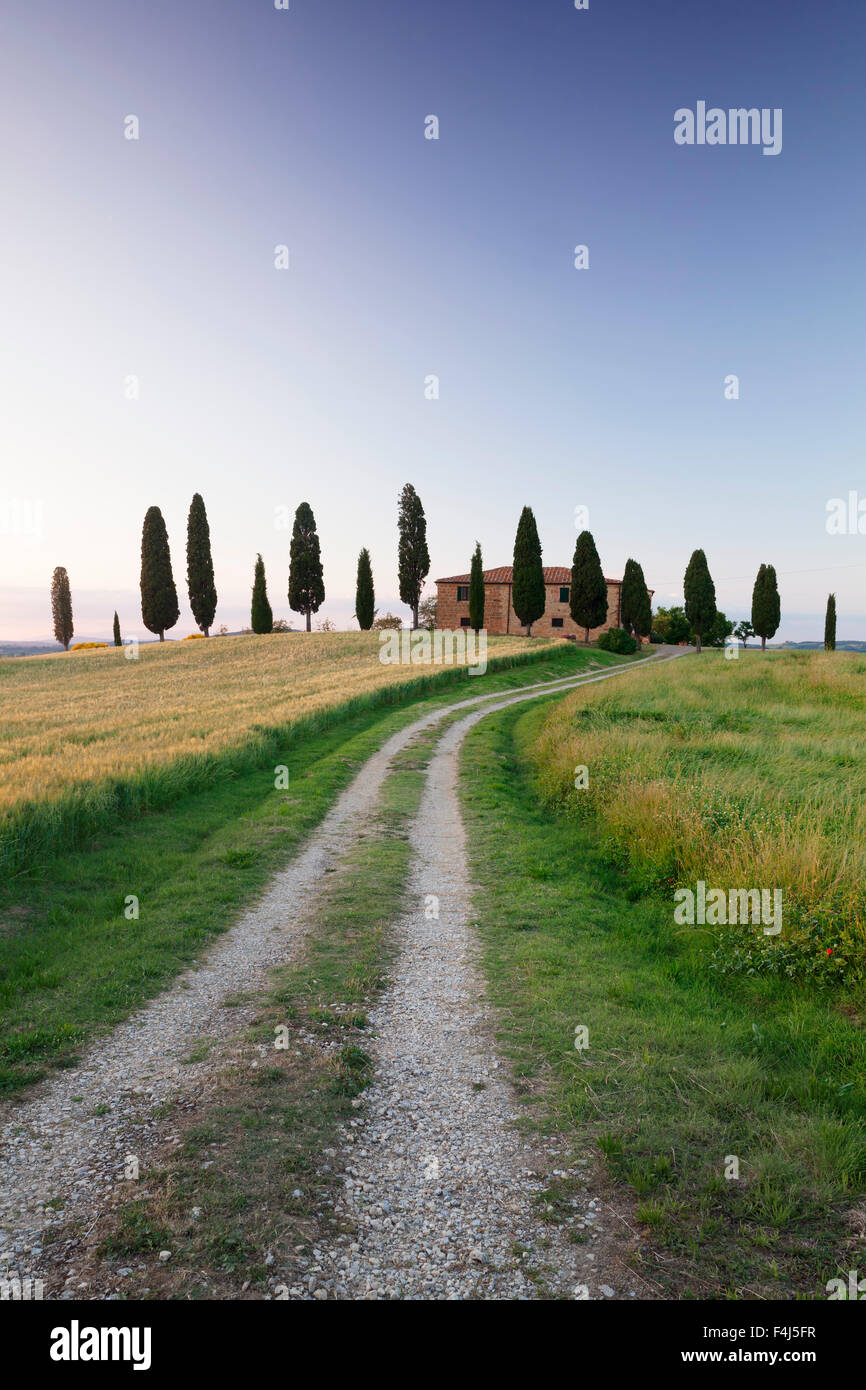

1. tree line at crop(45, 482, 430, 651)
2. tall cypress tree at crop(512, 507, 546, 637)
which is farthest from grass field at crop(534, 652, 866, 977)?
tree line at crop(45, 482, 430, 651)

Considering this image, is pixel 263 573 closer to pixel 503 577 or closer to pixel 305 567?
pixel 305 567

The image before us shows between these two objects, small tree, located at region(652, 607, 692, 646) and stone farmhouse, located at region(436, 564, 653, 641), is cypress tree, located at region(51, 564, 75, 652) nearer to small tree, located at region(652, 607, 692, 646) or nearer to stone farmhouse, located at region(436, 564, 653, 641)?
stone farmhouse, located at region(436, 564, 653, 641)

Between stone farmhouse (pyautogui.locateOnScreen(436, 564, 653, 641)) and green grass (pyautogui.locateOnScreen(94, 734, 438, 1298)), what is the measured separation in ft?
242

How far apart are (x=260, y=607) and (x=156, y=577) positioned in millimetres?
13891

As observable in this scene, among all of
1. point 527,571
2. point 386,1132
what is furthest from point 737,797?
point 527,571

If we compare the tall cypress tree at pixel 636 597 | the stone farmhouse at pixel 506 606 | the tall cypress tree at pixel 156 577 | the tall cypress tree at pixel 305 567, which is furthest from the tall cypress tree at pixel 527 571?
the tall cypress tree at pixel 156 577

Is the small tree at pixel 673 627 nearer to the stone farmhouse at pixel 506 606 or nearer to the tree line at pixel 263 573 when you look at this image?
the stone farmhouse at pixel 506 606

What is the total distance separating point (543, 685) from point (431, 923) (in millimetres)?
32303

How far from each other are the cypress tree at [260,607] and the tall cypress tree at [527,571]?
3274 cm

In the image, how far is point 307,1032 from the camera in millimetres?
6539

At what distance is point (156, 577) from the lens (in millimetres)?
73188

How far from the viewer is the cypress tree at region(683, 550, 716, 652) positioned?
76125 mm
